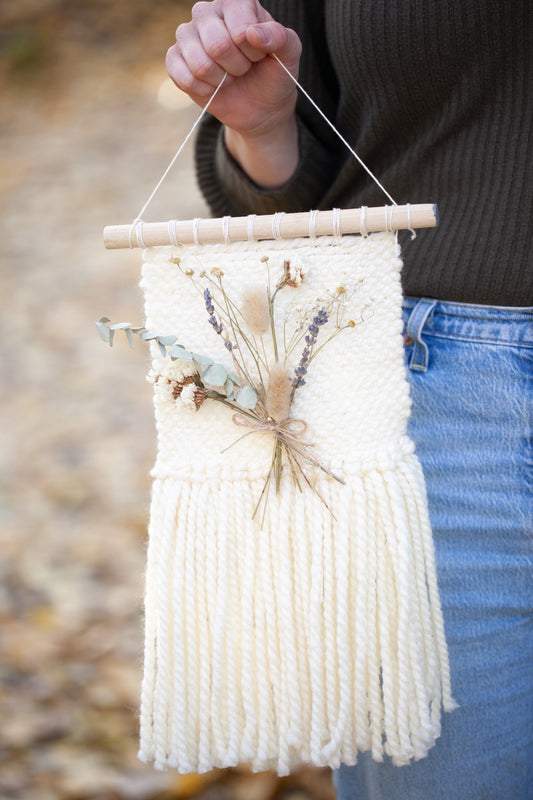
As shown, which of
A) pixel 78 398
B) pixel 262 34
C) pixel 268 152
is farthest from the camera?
pixel 78 398

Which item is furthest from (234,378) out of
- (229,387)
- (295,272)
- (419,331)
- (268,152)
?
(268,152)

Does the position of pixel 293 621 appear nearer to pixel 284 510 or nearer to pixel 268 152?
pixel 284 510

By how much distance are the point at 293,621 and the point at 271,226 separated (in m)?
0.40

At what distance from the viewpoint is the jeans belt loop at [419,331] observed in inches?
29.5

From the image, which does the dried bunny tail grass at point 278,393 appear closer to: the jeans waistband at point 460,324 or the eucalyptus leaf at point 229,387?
the eucalyptus leaf at point 229,387

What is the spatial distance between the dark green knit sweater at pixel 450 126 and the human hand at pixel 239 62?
0.11m

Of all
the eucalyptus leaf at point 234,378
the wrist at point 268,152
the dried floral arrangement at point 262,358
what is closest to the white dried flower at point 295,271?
the dried floral arrangement at point 262,358

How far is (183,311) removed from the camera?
69 centimetres

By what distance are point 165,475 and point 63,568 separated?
1.53m

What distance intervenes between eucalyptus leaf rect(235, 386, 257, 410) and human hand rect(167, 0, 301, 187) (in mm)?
301

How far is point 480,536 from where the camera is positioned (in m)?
0.74

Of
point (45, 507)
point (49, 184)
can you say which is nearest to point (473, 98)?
point (45, 507)

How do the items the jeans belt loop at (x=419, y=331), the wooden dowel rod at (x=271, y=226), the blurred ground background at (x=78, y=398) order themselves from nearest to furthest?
the wooden dowel rod at (x=271, y=226) < the jeans belt loop at (x=419, y=331) < the blurred ground background at (x=78, y=398)

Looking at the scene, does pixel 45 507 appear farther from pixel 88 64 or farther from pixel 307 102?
pixel 88 64
